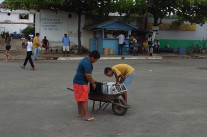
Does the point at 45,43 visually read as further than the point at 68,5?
Yes

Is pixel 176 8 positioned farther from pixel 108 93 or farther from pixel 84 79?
pixel 84 79

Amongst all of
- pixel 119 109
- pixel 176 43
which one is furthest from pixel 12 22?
pixel 119 109

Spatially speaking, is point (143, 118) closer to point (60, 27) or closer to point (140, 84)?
point (140, 84)

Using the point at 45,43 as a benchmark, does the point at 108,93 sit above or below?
below

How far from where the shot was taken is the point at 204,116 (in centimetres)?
679

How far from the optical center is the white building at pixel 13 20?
41938 mm

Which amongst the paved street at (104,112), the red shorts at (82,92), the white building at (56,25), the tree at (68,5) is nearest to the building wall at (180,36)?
the tree at (68,5)

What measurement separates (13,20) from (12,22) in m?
0.41

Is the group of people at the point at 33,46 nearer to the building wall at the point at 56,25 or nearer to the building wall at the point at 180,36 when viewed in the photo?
the building wall at the point at 56,25

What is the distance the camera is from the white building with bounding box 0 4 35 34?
41938mm

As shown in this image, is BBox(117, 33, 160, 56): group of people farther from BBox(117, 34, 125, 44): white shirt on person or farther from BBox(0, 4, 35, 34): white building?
BBox(0, 4, 35, 34): white building

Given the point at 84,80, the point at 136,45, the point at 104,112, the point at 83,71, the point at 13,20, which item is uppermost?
the point at 13,20

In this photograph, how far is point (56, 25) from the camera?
24750 millimetres

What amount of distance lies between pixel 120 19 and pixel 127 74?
1769 cm
